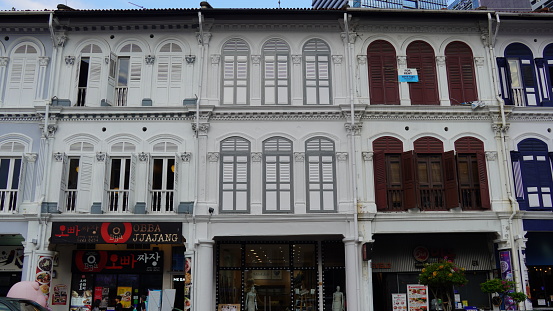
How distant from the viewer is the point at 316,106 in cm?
1914

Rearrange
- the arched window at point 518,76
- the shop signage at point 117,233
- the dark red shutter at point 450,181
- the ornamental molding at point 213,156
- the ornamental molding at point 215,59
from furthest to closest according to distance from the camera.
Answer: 1. the arched window at point 518,76
2. the ornamental molding at point 215,59
3. the ornamental molding at point 213,156
4. the dark red shutter at point 450,181
5. the shop signage at point 117,233

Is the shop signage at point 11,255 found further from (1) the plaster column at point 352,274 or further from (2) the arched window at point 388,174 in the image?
(2) the arched window at point 388,174

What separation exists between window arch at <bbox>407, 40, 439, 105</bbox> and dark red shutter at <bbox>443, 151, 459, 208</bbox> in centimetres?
225

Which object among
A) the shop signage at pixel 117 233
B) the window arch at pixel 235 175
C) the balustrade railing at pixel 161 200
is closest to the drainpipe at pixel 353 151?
the window arch at pixel 235 175

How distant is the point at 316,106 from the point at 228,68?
A: 3.68 meters

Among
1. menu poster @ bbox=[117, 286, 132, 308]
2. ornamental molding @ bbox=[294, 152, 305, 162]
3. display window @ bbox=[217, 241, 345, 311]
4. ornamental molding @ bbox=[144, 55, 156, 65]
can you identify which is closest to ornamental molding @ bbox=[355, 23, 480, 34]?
ornamental molding @ bbox=[294, 152, 305, 162]

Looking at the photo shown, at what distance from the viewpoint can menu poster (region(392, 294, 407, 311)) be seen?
62.9 feet

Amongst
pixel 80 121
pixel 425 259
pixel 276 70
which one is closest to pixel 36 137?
pixel 80 121

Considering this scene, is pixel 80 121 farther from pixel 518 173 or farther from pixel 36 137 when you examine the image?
pixel 518 173

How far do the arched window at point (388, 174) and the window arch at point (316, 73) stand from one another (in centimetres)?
261

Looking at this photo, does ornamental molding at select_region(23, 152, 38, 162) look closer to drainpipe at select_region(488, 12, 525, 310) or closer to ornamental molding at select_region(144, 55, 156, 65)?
ornamental molding at select_region(144, 55, 156, 65)

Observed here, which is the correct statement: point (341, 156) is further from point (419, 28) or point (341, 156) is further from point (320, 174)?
point (419, 28)

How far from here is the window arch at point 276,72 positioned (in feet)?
64.2

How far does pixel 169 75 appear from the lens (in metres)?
19.8
